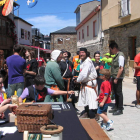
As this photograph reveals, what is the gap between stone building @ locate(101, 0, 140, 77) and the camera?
12578 mm

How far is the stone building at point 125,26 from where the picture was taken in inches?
495

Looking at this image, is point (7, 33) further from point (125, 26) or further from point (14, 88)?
point (14, 88)

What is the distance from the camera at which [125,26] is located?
1400cm

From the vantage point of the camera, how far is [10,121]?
2.44 m

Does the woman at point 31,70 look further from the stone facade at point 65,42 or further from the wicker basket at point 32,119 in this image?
the stone facade at point 65,42

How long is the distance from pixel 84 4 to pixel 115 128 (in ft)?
91.7

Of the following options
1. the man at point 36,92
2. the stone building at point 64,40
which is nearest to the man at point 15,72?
the man at point 36,92

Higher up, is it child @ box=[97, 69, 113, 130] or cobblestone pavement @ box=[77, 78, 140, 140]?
child @ box=[97, 69, 113, 130]

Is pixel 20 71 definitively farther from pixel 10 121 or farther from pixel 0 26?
pixel 0 26

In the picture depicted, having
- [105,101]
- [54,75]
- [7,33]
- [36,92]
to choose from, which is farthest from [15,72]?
[7,33]

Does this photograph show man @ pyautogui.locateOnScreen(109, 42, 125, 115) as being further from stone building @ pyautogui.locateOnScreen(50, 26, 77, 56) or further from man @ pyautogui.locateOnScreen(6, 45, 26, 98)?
stone building @ pyautogui.locateOnScreen(50, 26, 77, 56)

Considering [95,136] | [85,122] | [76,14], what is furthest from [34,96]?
[76,14]

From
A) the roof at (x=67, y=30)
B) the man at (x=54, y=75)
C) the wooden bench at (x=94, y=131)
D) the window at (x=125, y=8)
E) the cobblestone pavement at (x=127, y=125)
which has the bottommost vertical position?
the cobblestone pavement at (x=127, y=125)

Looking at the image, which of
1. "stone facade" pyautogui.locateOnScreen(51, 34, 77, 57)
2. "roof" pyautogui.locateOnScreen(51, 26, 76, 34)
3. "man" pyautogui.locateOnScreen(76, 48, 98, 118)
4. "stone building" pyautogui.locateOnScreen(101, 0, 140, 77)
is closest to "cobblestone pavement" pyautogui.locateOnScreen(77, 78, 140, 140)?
"man" pyautogui.locateOnScreen(76, 48, 98, 118)
